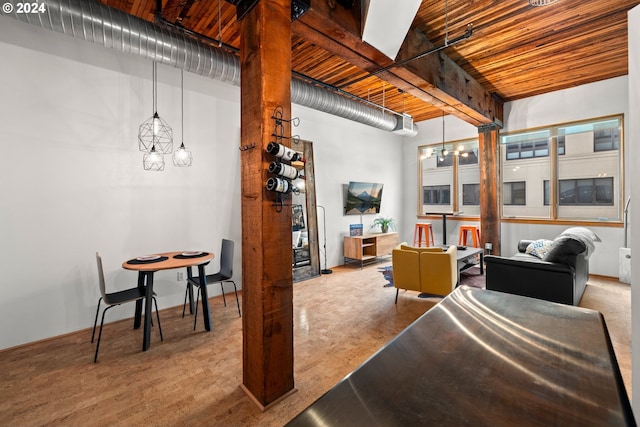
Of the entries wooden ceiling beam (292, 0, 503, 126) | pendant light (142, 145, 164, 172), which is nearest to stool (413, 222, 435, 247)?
wooden ceiling beam (292, 0, 503, 126)

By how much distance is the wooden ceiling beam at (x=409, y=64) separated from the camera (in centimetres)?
236

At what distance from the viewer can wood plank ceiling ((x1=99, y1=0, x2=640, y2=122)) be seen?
2.88 metres

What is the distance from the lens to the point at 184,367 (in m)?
2.46

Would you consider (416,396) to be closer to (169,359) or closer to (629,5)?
(169,359)

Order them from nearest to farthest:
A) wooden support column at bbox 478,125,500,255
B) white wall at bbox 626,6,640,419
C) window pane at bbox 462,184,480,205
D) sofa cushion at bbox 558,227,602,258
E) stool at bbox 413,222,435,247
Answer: white wall at bbox 626,6,640,419 → sofa cushion at bbox 558,227,602,258 → wooden support column at bbox 478,125,500,255 → window pane at bbox 462,184,480,205 → stool at bbox 413,222,435,247

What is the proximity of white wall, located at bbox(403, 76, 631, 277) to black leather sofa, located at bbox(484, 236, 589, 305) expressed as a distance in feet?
6.35

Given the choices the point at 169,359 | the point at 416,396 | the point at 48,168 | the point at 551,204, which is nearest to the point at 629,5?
the point at 551,204

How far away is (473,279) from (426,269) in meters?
1.96

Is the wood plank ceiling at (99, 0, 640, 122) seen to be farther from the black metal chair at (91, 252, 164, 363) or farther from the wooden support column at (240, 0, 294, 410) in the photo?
the black metal chair at (91, 252, 164, 363)

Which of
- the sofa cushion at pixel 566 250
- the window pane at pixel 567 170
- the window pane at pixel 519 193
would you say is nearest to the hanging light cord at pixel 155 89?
the sofa cushion at pixel 566 250

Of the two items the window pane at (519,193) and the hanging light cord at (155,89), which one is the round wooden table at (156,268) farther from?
the window pane at (519,193)

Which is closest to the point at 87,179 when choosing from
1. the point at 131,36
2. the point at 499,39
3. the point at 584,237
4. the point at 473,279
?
the point at 131,36

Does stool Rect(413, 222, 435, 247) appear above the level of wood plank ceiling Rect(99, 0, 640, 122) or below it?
below

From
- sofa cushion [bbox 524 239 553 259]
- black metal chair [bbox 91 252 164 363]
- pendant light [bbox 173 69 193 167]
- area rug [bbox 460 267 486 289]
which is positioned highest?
pendant light [bbox 173 69 193 167]
